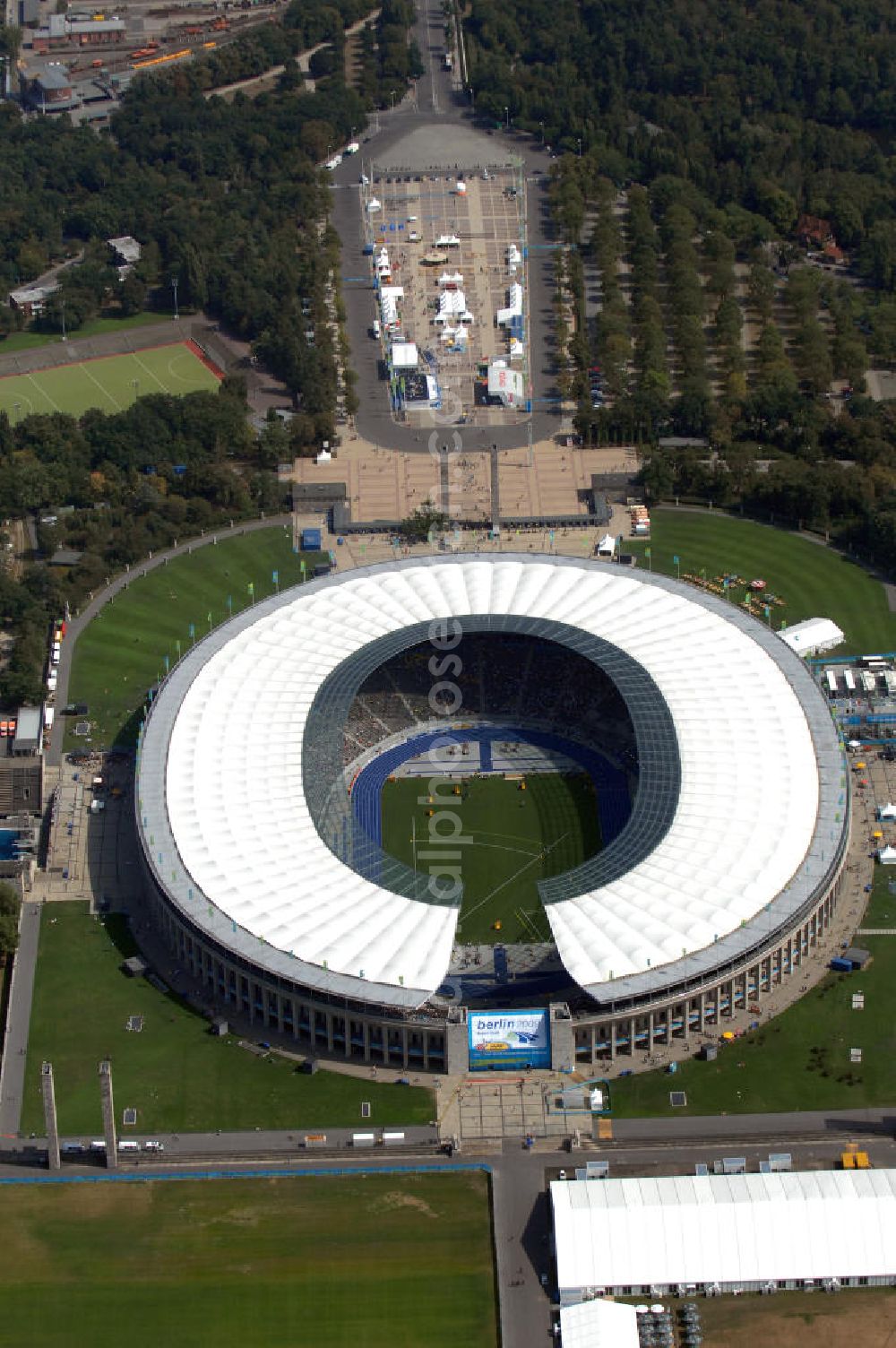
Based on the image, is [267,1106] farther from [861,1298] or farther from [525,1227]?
[861,1298]

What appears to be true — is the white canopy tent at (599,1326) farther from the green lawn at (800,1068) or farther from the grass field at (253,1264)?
the green lawn at (800,1068)

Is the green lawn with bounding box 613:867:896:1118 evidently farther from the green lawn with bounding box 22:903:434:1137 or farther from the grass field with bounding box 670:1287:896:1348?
the green lawn with bounding box 22:903:434:1137

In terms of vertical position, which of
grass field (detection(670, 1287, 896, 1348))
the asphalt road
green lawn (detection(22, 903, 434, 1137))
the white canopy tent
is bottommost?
grass field (detection(670, 1287, 896, 1348))

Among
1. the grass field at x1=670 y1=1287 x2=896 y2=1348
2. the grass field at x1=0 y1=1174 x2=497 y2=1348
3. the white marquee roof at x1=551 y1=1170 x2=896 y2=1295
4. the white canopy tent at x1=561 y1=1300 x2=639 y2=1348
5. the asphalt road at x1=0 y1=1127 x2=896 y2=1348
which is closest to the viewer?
the white canopy tent at x1=561 y1=1300 x2=639 y2=1348

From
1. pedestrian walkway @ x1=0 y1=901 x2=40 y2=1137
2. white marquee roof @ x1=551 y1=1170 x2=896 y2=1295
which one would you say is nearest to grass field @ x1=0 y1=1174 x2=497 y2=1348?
white marquee roof @ x1=551 y1=1170 x2=896 y2=1295

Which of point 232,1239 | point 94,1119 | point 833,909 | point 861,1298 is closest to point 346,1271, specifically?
point 232,1239

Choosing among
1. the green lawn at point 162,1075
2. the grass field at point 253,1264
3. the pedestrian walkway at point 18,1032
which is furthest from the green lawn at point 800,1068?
the pedestrian walkway at point 18,1032

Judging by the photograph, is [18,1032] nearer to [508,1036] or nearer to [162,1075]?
[162,1075]
